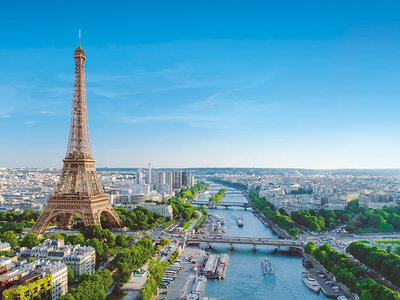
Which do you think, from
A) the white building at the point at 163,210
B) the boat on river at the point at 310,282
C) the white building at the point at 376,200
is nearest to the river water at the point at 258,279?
the boat on river at the point at 310,282

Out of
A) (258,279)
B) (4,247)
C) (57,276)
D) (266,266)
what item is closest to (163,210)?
(266,266)

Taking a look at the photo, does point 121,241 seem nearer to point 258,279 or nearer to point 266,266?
point 258,279

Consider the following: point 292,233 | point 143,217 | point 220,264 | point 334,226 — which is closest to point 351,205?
point 334,226

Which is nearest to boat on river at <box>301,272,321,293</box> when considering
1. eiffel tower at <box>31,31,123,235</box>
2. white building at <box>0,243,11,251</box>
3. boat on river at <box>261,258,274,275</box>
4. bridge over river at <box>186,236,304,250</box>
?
boat on river at <box>261,258,274,275</box>

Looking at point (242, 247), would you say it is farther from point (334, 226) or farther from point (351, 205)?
point (351, 205)

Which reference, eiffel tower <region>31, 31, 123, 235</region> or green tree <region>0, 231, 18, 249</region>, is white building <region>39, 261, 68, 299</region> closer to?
green tree <region>0, 231, 18, 249</region>
